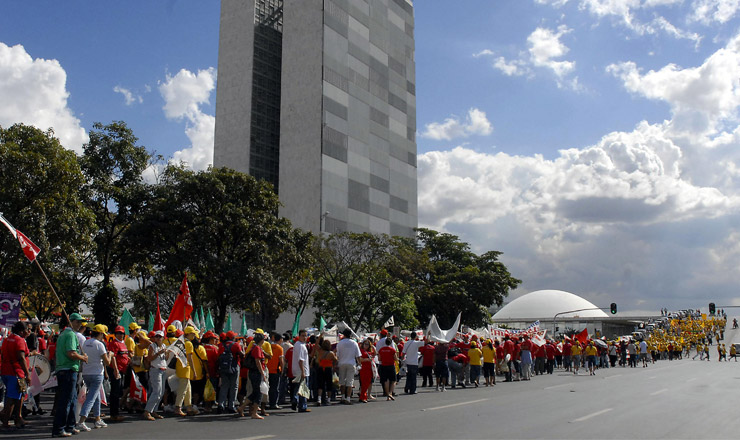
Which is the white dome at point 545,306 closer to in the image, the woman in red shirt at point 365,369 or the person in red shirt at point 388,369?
the person in red shirt at point 388,369

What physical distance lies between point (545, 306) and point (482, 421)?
136 m

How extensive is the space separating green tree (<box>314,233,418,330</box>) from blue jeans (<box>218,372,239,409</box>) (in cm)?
2703

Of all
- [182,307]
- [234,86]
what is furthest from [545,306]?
[182,307]

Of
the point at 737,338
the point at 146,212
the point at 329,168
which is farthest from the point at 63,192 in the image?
the point at 737,338

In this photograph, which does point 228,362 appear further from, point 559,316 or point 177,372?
point 559,316

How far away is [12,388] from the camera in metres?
10.5

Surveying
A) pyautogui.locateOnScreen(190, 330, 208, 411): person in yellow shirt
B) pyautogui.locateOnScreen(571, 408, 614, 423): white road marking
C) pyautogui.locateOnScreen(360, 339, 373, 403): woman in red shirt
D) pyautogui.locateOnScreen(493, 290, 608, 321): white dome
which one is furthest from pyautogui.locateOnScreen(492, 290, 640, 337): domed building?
pyautogui.locateOnScreen(190, 330, 208, 411): person in yellow shirt

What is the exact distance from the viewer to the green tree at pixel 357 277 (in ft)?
138

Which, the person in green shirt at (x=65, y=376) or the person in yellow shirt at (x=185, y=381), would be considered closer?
the person in green shirt at (x=65, y=376)

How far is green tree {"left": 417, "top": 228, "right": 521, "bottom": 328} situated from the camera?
187ft

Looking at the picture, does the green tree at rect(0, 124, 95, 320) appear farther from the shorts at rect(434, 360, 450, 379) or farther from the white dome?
the white dome

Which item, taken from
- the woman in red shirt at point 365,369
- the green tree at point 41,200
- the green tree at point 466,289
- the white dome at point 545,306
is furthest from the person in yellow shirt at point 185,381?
the white dome at point 545,306

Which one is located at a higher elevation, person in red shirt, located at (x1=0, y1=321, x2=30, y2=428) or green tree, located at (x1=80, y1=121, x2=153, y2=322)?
green tree, located at (x1=80, y1=121, x2=153, y2=322)

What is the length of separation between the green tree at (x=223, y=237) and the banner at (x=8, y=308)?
825 cm
